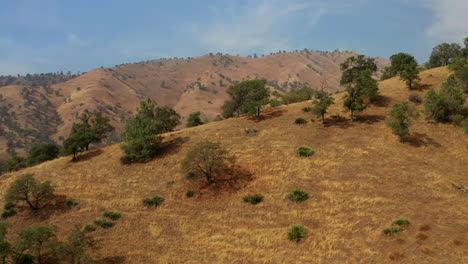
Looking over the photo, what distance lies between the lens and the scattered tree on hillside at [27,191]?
1399 inches

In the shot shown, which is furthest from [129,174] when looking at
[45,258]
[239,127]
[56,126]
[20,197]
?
[56,126]

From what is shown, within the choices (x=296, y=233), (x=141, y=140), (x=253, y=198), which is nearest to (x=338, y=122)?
(x=253, y=198)

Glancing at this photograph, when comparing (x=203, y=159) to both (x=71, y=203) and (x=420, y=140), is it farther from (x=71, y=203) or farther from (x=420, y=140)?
(x=420, y=140)

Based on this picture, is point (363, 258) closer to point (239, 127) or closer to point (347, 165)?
point (347, 165)

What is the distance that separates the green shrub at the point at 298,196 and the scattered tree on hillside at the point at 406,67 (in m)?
47.3

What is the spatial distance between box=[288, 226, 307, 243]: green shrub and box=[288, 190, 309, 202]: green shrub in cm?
556

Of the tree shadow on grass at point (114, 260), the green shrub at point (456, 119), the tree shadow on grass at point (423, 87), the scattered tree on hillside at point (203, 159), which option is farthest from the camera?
the tree shadow on grass at point (423, 87)

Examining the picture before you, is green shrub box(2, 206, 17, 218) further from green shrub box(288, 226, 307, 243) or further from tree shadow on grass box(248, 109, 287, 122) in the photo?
tree shadow on grass box(248, 109, 287, 122)

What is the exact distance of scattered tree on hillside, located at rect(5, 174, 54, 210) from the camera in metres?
35.5

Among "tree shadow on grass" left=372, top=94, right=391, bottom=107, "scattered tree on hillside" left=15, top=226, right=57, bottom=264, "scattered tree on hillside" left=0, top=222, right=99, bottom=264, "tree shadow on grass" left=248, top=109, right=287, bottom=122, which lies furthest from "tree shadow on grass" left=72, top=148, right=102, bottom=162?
"tree shadow on grass" left=372, top=94, right=391, bottom=107

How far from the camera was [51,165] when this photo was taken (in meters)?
51.0

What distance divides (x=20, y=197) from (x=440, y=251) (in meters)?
49.9

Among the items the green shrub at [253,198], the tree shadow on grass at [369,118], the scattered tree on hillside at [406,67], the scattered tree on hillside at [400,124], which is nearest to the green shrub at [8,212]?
the green shrub at [253,198]

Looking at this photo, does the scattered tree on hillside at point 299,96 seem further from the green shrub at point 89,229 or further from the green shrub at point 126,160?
the green shrub at point 89,229
